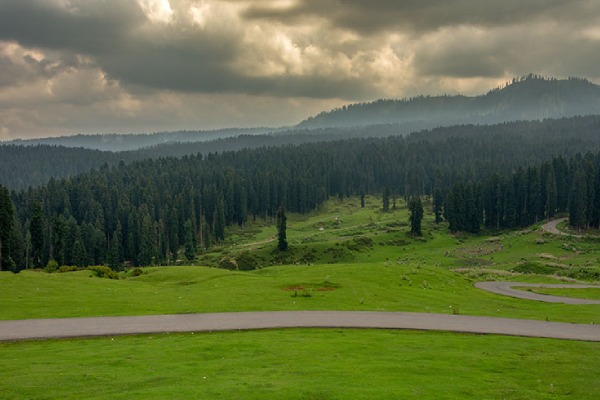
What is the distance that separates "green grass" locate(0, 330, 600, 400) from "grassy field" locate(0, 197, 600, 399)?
0.29 ft

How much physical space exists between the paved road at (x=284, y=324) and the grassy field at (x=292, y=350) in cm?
189

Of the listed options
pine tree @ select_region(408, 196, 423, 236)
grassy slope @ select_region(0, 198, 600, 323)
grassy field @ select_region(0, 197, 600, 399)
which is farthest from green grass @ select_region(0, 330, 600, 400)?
pine tree @ select_region(408, 196, 423, 236)

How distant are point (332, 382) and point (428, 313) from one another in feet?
77.9

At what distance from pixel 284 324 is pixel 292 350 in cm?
870

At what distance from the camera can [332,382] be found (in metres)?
22.8

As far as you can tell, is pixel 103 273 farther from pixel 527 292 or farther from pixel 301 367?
pixel 527 292

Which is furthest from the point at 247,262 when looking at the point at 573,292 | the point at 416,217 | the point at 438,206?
the point at 438,206

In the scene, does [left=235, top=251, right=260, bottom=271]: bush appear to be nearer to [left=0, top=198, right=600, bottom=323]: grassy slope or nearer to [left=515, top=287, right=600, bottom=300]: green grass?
[left=0, top=198, right=600, bottom=323]: grassy slope

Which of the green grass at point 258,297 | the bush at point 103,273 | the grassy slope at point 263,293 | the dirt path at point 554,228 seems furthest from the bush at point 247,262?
the dirt path at point 554,228

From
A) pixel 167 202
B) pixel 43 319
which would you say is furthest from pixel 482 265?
pixel 167 202

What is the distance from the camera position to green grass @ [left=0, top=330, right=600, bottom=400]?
70.8ft

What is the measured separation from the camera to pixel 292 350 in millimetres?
29484

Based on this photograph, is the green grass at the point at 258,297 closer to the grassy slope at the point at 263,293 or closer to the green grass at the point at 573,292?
the grassy slope at the point at 263,293

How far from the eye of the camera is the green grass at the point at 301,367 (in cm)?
2158
